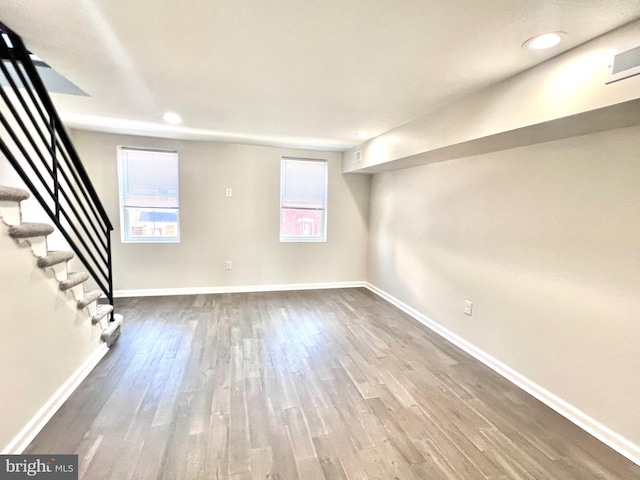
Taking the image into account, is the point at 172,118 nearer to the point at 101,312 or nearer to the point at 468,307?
the point at 101,312

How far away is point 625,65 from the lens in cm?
145

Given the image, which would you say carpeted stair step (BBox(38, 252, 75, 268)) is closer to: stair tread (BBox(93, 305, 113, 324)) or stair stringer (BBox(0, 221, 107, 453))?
stair stringer (BBox(0, 221, 107, 453))

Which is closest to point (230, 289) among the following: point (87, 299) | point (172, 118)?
point (87, 299)

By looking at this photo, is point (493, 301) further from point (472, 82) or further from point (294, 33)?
point (294, 33)

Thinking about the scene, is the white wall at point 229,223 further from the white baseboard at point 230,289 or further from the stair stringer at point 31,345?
the stair stringer at point 31,345

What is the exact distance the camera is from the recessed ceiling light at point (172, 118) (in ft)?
10.2

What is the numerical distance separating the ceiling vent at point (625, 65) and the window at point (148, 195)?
456 centimetres

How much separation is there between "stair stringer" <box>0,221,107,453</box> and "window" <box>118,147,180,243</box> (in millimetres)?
2301

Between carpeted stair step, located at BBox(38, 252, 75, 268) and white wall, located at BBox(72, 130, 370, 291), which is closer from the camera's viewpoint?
carpeted stair step, located at BBox(38, 252, 75, 268)

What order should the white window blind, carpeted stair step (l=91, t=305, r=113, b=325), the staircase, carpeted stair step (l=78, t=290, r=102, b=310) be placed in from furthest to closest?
the white window blind → carpeted stair step (l=91, t=305, r=113, b=325) → carpeted stair step (l=78, t=290, r=102, b=310) → the staircase

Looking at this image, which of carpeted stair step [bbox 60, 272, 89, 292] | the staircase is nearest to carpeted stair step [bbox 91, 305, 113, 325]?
the staircase

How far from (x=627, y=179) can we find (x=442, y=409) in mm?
1822

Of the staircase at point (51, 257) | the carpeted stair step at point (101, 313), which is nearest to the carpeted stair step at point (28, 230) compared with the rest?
the staircase at point (51, 257)

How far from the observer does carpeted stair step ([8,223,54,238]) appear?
1.64m
